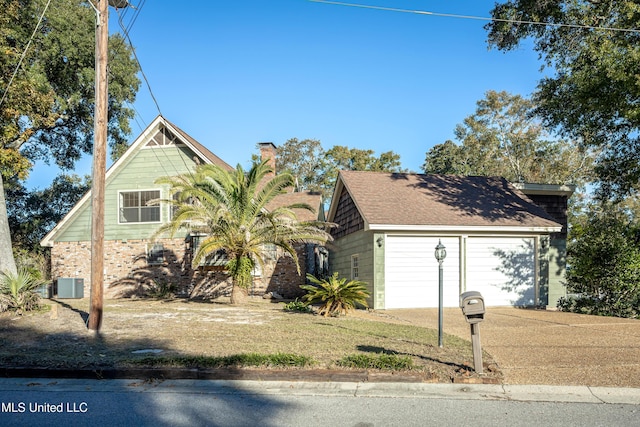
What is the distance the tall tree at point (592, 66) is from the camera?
46.8ft

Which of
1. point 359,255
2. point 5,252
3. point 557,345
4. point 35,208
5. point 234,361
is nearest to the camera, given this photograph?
point 234,361

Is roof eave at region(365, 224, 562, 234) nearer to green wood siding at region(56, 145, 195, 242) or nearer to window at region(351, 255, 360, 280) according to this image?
window at region(351, 255, 360, 280)

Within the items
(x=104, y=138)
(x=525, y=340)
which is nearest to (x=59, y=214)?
(x=104, y=138)

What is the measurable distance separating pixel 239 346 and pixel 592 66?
1345cm

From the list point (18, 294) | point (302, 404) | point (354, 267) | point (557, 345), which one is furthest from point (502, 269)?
point (18, 294)

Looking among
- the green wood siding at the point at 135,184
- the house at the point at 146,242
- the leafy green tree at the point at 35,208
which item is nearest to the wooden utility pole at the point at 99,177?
the house at the point at 146,242

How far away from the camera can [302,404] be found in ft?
18.9

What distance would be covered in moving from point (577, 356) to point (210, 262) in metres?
15.1

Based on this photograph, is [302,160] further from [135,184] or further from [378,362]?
[378,362]

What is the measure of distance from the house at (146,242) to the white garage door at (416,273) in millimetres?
6255

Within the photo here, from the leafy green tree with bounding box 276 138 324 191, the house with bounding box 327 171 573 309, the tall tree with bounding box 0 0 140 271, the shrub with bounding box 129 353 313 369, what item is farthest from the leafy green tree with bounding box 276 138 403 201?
the shrub with bounding box 129 353 313 369

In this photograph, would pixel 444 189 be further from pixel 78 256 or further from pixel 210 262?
pixel 78 256

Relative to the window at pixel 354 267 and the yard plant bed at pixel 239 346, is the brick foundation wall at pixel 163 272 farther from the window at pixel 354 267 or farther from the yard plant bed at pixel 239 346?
the yard plant bed at pixel 239 346

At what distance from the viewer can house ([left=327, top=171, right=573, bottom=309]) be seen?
15594mm
